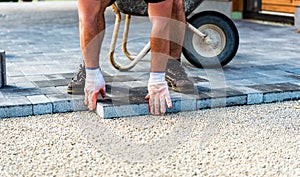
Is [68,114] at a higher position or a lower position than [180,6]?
lower

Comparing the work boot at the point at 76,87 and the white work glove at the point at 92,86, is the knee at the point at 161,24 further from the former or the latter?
the work boot at the point at 76,87

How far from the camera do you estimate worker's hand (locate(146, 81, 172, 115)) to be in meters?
2.95

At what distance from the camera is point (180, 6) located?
127 inches

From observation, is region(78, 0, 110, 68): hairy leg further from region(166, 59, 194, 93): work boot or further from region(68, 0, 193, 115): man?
region(166, 59, 194, 93): work boot

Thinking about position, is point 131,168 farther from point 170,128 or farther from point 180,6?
point 180,6

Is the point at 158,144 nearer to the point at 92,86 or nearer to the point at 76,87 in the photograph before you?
the point at 92,86

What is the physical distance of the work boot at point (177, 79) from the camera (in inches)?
128

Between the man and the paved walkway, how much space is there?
8 cm

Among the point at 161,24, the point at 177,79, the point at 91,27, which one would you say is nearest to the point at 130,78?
the point at 177,79

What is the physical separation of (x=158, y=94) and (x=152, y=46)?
0.25m

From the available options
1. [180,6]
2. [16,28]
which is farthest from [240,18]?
[180,6]

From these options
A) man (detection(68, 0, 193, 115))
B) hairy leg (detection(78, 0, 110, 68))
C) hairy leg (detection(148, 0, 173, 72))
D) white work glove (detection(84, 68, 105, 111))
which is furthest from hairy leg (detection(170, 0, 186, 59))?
white work glove (detection(84, 68, 105, 111))

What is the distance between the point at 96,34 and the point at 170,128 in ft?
2.26

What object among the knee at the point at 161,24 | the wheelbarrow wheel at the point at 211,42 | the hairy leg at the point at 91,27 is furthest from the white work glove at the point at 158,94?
the wheelbarrow wheel at the point at 211,42
